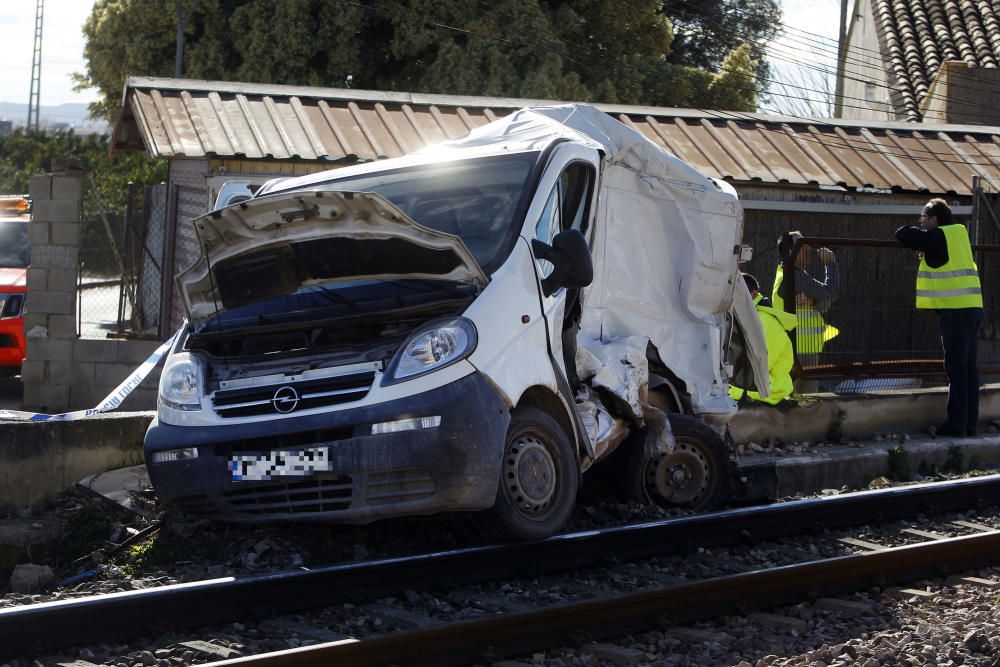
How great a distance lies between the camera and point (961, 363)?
11.6m

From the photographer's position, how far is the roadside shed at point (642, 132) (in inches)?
552

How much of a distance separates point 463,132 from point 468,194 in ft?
25.8

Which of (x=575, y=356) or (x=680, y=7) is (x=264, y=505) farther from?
(x=680, y=7)

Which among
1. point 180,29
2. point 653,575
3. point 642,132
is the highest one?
point 180,29

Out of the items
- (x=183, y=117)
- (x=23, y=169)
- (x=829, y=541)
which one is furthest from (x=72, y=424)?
(x=23, y=169)

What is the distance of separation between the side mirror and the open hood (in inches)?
22.4

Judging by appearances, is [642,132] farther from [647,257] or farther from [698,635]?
[698,635]

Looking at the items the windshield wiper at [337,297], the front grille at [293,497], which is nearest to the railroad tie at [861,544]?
the front grille at [293,497]

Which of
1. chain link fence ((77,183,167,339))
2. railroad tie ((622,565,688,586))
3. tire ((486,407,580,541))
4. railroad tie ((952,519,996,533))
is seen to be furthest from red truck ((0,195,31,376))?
railroad tie ((952,519,996,533))

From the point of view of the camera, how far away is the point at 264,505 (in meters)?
6.40

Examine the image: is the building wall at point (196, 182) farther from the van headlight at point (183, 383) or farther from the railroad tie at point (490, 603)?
the railroad tie at point (490, 603)

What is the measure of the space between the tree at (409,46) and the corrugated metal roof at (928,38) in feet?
17.7

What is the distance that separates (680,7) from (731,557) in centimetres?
3381

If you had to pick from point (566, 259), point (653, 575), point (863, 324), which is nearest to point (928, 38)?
point (863, 324)
